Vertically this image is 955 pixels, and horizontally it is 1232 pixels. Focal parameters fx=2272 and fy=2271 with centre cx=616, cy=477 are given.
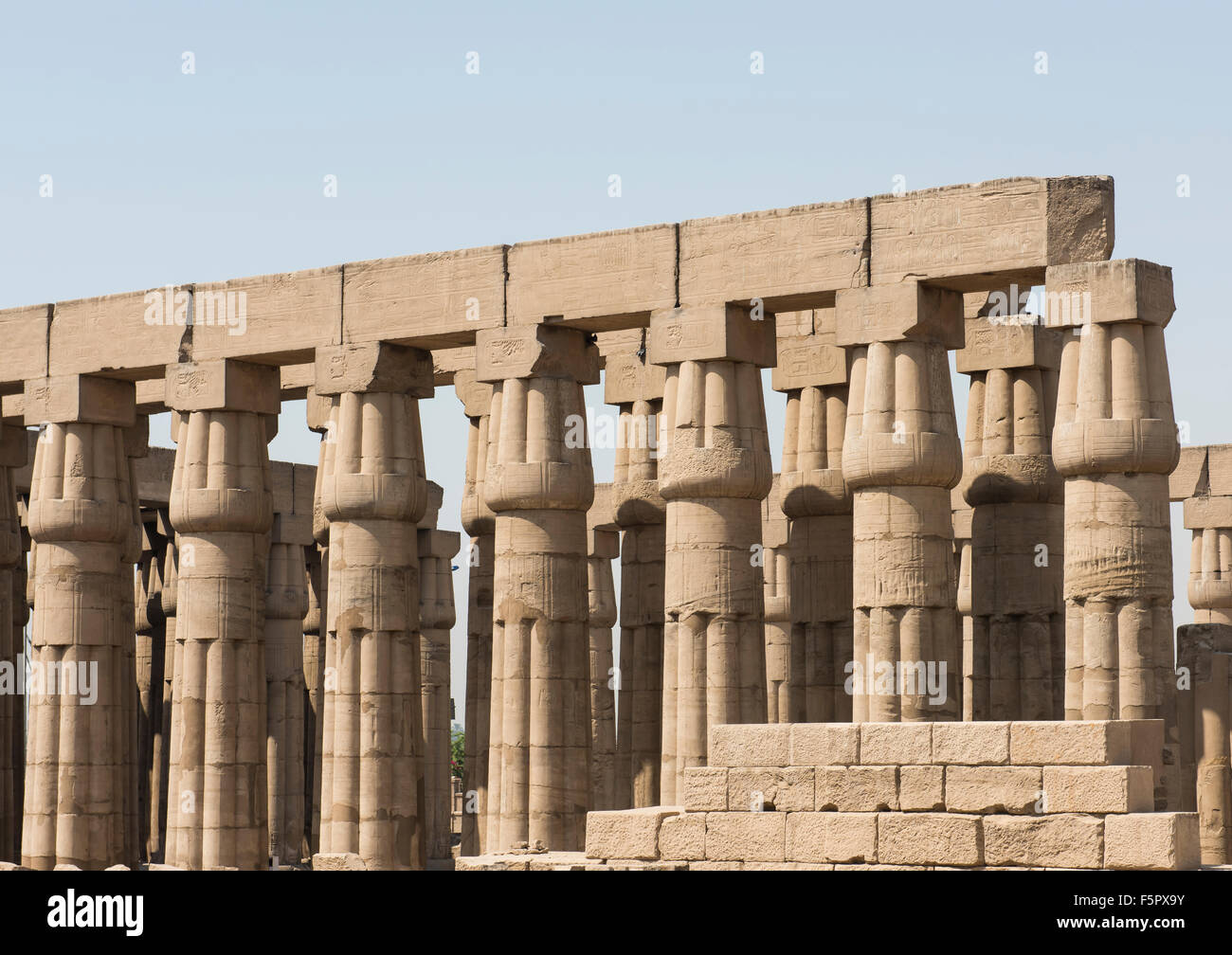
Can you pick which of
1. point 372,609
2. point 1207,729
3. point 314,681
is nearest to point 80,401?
point 372,609

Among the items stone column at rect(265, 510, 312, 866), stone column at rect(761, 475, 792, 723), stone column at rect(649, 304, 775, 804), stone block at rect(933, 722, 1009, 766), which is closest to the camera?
stone block at rect(933, 722, 1009, 766)

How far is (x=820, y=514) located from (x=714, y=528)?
5.68 metres

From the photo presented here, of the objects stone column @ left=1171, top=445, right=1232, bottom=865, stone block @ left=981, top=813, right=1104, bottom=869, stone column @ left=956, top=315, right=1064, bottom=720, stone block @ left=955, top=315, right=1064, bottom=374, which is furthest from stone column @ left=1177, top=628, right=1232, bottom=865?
stone block @ left=981, top=813, right=1104, bottom=869

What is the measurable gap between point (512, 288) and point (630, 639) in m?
9.07

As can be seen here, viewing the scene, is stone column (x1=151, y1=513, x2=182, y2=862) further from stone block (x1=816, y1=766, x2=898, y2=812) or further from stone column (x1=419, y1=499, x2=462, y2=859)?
stone block (x1=816, y1=766, x2=898, y2=812)

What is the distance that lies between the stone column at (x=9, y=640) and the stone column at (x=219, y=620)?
15.6ft

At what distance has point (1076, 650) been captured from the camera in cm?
2681

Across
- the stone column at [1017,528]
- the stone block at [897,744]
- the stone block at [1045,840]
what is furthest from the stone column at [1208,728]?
the stone block at [1045,840]

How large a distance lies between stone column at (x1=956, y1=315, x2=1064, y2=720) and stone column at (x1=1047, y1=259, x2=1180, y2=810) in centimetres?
574

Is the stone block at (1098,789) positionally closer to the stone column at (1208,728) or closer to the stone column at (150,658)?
the stone column at (1208,728)

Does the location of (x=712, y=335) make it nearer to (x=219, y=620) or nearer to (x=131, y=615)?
(x=219, y=620)

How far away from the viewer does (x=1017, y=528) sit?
32656mm

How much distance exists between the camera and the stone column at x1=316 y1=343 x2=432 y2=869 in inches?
1256
